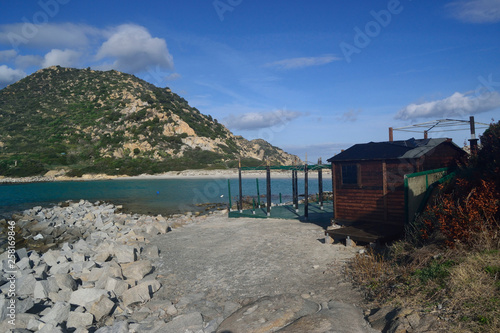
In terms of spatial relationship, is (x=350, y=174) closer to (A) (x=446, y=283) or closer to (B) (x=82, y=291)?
(A) (x=446, y=283)

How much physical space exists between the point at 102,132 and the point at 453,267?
9503 centimetres

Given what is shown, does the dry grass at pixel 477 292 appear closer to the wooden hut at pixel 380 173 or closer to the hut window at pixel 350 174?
the wooden hut at pixel 380 173

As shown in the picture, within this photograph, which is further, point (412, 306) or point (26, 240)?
point (26, 240)

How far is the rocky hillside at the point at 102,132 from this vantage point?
259 feet

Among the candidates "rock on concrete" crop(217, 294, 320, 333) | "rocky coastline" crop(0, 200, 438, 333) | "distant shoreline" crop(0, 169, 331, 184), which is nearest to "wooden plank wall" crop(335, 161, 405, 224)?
"rocky coastline" crop(0, 200, 438, 333)

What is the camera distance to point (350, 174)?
1453 centimetres

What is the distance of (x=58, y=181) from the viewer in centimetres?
7231

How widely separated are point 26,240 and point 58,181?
60766 millimetres

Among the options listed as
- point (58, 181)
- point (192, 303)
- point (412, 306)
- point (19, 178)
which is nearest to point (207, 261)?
point (192, 303)

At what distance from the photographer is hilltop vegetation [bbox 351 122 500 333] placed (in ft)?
17.7

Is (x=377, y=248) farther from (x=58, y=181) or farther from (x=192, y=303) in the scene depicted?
(x=58, y=181)

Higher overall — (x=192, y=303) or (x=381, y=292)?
(x=381, y=292)

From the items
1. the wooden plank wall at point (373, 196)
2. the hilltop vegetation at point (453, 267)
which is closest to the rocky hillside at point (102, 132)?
the wooden plank wall at point (373, 196)

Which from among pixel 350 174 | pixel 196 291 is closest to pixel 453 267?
pixel 196 291
